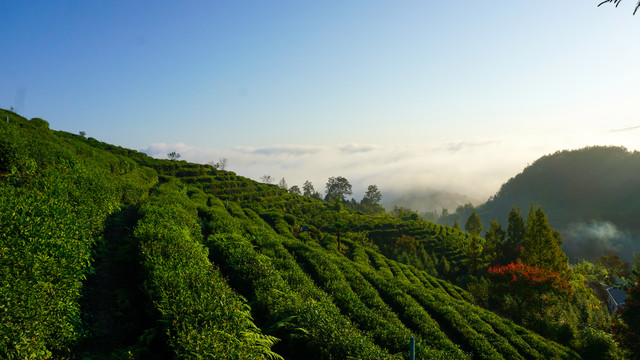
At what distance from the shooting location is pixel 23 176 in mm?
15773

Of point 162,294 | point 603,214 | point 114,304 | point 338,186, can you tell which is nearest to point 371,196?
point 338,186

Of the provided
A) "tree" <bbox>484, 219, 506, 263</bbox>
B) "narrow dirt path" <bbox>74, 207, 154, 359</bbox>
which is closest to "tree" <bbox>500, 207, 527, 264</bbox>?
"tree" <bbox>484, 219, 506, 263</bbox>

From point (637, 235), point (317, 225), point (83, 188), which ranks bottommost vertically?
point (637, 235)

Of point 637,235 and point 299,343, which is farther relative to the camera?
point 637,235

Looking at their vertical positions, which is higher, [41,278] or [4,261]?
[4,261]

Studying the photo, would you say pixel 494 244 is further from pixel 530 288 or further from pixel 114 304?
pixel 114 304

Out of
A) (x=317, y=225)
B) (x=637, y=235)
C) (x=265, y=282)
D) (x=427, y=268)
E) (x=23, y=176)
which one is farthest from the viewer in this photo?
(x=637, y=235)

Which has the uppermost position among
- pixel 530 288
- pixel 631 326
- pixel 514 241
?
pixel 514 241

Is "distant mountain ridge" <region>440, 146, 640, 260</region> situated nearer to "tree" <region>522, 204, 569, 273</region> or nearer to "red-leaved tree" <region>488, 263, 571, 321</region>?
"tree" <region>522, 204, 569, 273</region>

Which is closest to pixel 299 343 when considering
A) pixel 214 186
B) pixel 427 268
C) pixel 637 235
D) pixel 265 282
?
pixel 265 282

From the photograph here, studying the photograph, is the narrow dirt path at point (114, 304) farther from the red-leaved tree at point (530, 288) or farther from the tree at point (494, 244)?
the tree at point (494, 244)

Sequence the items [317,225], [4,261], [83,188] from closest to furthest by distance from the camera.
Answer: [4,261]
[83,188]
[317,225]

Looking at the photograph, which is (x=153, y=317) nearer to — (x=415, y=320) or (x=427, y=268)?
(x=415, y=320)

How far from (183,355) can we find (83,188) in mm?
15054
